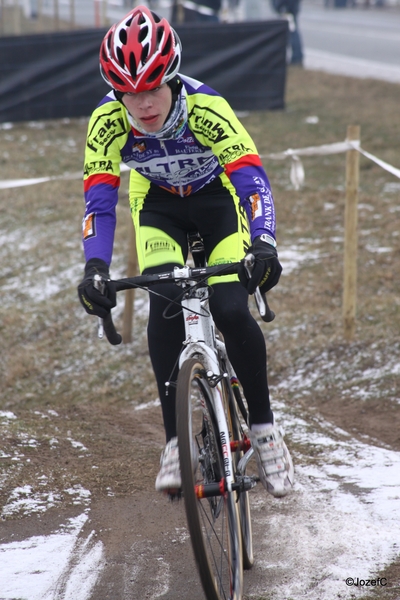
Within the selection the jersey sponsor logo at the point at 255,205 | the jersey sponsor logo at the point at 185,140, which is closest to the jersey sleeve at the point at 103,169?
the jersey sponsor logo at the point at 185,140

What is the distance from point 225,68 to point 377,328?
29.7 feet

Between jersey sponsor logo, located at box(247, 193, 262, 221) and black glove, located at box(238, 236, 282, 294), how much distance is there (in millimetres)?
267

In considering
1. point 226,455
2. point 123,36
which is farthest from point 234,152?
point 226,455

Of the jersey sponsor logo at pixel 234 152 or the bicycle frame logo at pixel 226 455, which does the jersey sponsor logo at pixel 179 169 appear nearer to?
the jersey sponsor logo at pixel 234 152

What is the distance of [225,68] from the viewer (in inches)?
571

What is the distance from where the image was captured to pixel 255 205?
362cm

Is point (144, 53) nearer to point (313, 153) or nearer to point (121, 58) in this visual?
point (121, 58)

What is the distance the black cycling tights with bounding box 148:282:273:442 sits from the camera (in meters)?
3.58

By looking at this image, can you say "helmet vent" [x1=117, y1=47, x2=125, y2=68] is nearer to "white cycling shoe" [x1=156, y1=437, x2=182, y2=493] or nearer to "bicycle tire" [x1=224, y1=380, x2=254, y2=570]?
"bicycle tire" [x1=224, y1=380, x2=254, y2=570]

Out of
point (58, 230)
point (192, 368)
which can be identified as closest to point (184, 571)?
point (192, 368)

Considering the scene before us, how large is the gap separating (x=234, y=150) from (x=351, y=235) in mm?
3106

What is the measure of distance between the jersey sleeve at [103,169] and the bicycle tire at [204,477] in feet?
2.96

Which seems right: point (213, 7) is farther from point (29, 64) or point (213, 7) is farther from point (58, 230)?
point (58, 230)

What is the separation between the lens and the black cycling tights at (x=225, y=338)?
358 centimetres
